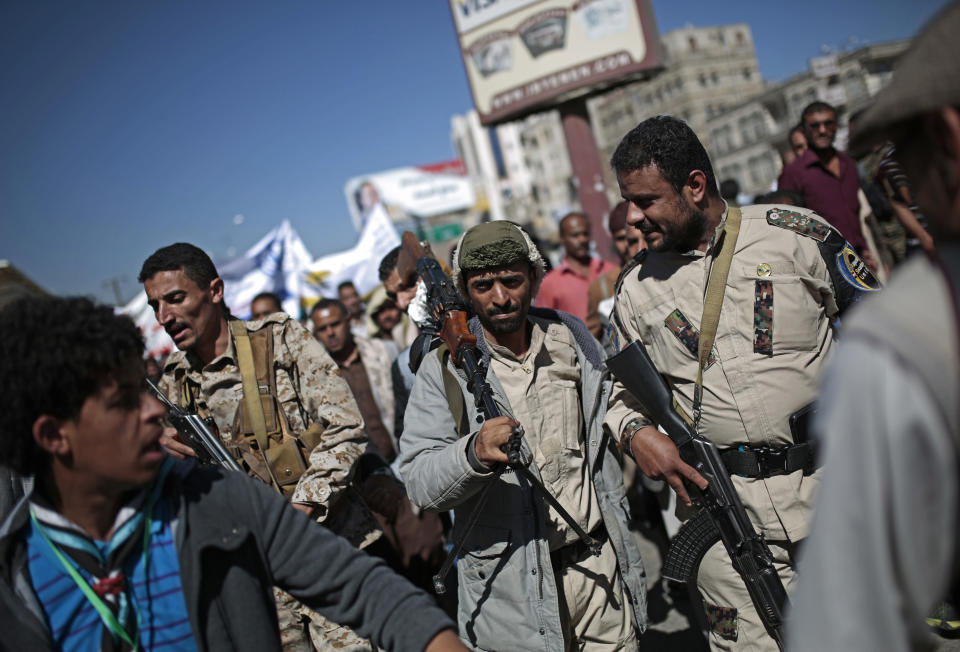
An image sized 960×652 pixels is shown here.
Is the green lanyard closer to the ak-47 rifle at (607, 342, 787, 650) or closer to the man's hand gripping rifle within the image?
the man's hand gripping rifle

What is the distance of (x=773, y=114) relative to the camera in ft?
192

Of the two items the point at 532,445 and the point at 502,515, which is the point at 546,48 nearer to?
the point at 532,445

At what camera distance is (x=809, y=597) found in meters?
0.90

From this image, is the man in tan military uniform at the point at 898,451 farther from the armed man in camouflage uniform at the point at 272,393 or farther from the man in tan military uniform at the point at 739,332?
the armed man in camouflage uniform at the point at 272,393

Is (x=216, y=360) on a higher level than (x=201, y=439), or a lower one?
higher

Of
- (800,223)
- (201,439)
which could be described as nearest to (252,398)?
(201,439)

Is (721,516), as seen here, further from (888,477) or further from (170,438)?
(170,438)

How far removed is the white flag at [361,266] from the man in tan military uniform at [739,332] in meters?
7.20

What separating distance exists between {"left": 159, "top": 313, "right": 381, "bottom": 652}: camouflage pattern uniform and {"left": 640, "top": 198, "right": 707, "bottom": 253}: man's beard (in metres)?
1.51

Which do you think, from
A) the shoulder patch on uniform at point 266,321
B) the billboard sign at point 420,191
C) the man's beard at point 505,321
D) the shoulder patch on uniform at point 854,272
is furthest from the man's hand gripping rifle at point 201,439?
the billboard sign at point 420,191

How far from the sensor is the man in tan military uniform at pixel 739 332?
7.84ft

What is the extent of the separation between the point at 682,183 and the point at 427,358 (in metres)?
1.19

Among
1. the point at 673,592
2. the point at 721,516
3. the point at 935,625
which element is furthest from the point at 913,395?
the point at 673,592

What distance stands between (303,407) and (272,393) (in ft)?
0.51
